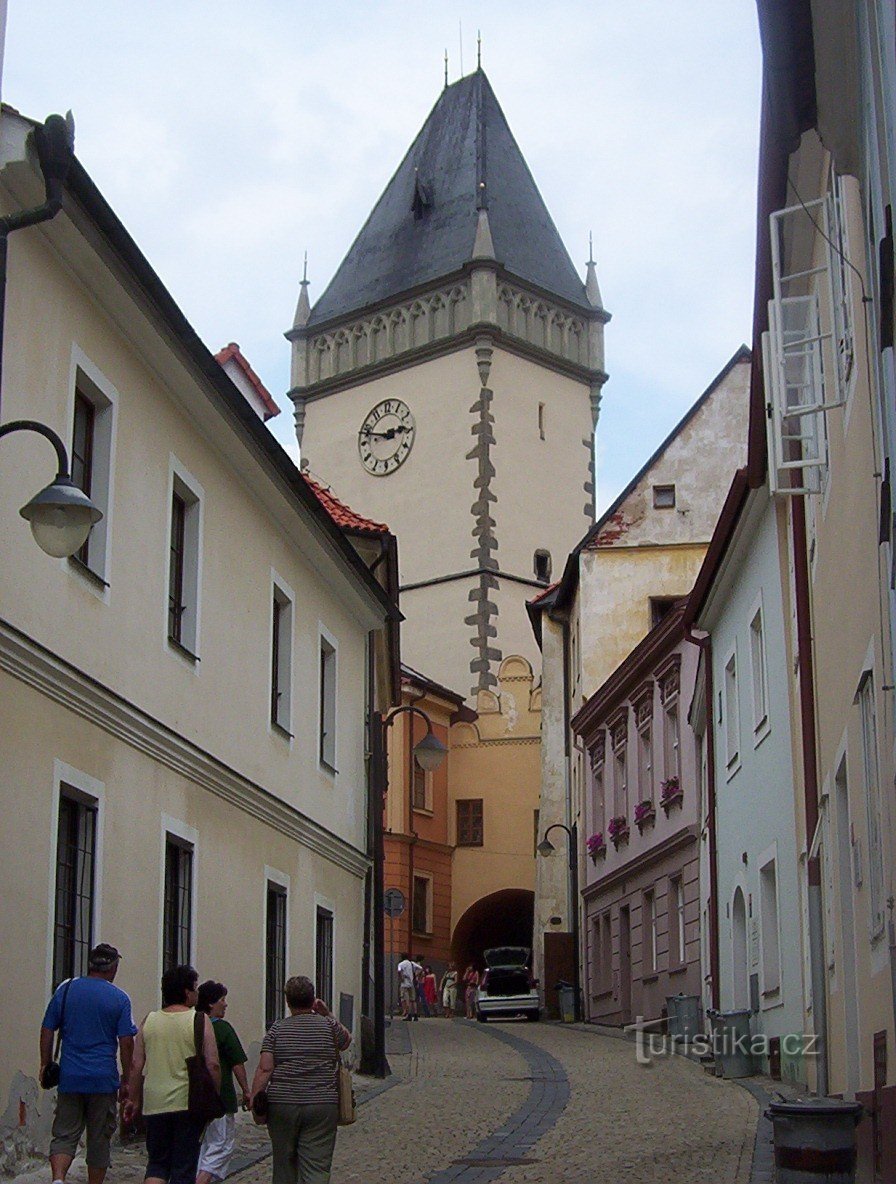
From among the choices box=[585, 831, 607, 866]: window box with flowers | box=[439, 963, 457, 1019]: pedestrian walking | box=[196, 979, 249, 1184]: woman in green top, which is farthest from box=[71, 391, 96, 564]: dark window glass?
box=[439, 963, 457, 1019]: pedestrian walking

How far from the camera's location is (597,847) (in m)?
37.1

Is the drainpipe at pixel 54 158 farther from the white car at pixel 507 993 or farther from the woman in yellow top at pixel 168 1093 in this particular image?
the white car at pixel 507 993

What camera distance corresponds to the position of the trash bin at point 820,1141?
31.0 ft

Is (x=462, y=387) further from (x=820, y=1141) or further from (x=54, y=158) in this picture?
(x=820, y=1141)

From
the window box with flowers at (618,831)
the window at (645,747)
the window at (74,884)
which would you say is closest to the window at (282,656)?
the window at (74,884)

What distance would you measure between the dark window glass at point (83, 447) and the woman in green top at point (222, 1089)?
418 centimetres

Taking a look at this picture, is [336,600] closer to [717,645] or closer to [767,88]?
[717,645]

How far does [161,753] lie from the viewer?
15.0 m

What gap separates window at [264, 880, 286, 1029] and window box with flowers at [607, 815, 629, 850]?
15803 millimetres

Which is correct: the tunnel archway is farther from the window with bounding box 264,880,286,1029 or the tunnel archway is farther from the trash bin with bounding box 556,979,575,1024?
the window with bounding box 264,880,286,1029

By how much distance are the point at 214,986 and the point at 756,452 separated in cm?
868

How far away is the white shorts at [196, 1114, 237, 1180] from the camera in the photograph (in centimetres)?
1012

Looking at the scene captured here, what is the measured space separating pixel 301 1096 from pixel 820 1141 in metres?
2.61

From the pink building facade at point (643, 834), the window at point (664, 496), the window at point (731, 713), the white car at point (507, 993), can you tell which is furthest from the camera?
the white car at point (507, 993)
